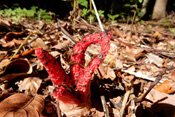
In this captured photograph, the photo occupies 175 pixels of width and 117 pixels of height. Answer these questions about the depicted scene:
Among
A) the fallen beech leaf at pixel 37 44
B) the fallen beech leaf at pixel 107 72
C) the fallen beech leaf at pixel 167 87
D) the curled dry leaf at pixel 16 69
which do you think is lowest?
the fallen beech leaf at pixel 167 87

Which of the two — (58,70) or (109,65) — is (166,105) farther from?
(58,70)

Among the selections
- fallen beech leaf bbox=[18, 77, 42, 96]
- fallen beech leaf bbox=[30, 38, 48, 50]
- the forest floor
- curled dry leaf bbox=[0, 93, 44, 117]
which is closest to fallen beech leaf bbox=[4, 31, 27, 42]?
the forest floor

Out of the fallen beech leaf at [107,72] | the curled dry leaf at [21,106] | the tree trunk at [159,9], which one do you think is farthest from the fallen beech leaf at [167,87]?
the tree trunk at [159,9]

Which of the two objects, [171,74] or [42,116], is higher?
[42,116]

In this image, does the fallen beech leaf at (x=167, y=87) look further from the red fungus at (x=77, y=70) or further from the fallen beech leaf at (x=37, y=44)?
the fallen beech leaf at (x=37, y=44)

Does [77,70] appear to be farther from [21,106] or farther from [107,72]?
[107,72]

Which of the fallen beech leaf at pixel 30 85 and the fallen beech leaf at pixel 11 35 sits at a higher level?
the fallen beech leaf at pixel 11 35

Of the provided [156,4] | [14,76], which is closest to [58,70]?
[14,76]
